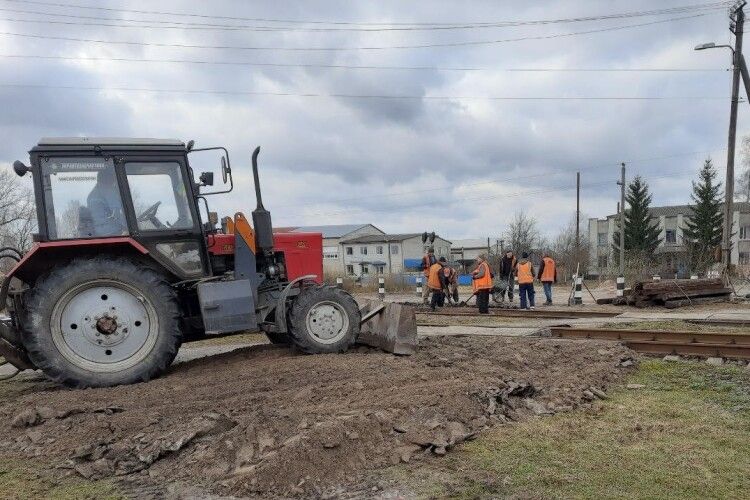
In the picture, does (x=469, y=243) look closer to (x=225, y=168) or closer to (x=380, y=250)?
(x=380, y=250)

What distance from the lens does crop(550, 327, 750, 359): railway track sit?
26.5 ft

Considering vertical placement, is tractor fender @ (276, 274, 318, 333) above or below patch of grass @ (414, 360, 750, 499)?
above

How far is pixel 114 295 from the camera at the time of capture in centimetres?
670

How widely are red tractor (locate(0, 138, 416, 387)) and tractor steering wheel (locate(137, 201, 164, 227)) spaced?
11 millimetres

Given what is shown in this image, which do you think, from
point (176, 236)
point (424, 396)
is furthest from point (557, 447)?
point (176, 236)

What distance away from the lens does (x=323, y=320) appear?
24.8 ft

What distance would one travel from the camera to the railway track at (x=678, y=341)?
8073mm

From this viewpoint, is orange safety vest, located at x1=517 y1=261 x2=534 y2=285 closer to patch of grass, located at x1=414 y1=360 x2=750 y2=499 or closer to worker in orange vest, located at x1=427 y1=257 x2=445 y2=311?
worker in orange vest, located at x1=427 y1=257 x2=445 y2=311

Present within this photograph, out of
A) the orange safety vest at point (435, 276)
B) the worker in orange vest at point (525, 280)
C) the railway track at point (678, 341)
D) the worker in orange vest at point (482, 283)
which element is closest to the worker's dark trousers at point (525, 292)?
the worker in orange vest at point (525, 280)

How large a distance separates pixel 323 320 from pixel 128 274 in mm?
2260

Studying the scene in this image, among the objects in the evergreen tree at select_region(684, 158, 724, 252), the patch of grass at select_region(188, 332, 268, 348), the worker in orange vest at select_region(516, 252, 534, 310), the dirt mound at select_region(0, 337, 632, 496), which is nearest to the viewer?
the dirt mound at select_region(0, 337, 632, 496)

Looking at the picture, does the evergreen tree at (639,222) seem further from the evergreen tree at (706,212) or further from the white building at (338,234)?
the white building at (338,234)

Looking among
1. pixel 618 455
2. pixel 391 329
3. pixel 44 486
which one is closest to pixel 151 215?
pixel 391 329

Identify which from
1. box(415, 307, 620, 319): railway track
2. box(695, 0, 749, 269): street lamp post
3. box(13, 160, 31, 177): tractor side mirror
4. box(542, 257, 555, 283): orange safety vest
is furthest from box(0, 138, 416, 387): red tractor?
box(695, 0, 749, 269): street lamp post
